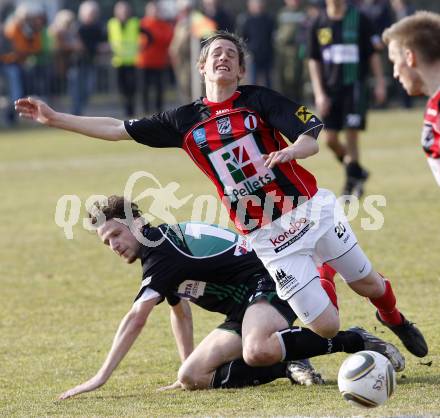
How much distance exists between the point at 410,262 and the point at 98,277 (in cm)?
257

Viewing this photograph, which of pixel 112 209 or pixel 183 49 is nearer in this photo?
pixel 112 209

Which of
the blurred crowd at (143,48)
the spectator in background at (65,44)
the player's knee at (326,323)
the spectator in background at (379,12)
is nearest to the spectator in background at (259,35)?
the blurred crowd at (143,48)

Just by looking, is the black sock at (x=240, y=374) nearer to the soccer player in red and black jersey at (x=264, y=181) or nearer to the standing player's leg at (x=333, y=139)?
the soccer player in red and black jersey at (x=264, y=181)

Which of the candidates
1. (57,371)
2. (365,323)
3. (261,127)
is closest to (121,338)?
(57,371)

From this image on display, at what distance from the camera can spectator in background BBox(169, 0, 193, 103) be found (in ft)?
78.5

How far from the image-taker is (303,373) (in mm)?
5984

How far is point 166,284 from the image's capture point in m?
6.00

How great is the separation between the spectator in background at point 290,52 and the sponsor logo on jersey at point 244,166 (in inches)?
764

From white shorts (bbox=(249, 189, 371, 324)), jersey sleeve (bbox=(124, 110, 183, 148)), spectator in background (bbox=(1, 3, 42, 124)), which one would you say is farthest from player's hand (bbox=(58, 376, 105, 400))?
spectator in background (bbox=(1, 3, 42, 124))

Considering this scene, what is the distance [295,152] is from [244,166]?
1.67ft

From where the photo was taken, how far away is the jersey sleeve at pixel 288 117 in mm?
5734

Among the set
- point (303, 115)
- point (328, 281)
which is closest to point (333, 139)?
point (328, 281)

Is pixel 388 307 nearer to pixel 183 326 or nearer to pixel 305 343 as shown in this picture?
pixel 305 343

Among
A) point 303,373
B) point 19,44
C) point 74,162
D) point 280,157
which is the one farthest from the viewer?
point 19,44
